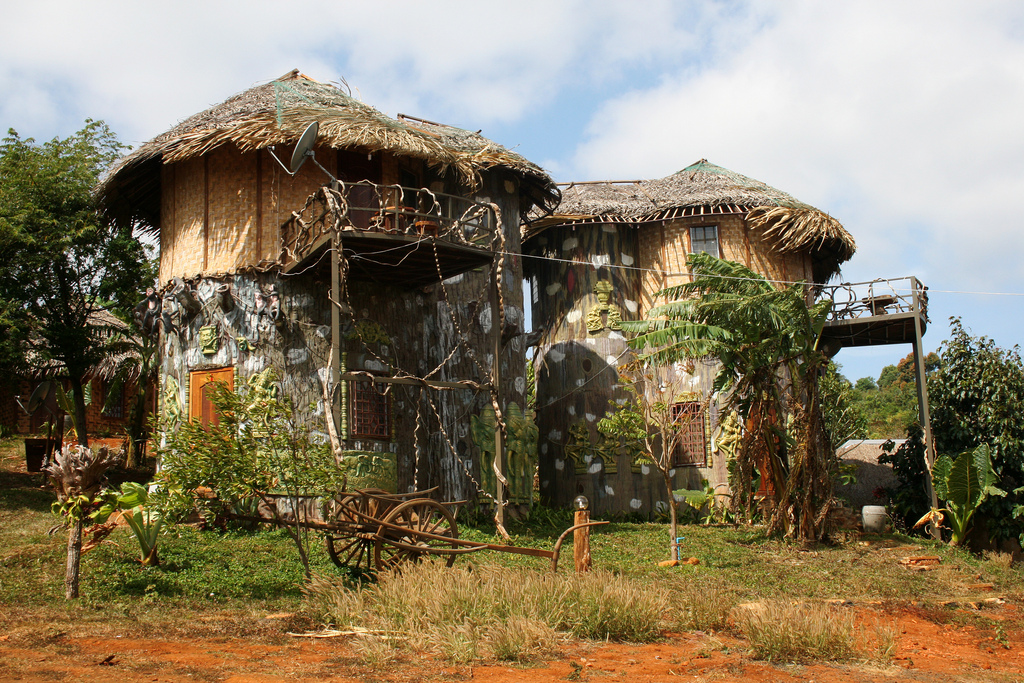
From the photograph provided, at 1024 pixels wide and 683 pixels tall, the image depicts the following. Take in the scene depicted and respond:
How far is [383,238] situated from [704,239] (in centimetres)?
914

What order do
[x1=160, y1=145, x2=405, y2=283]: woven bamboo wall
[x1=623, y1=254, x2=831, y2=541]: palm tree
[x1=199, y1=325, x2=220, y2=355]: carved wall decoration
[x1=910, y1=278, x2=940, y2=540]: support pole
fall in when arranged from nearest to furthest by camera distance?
[x1=623, y1=254, x2=831, y2=541]: palm tree → [x1=199, y1=325, x2=220, y2=355]: carved wall decoration → [x1=160, y1=145, x2=405, y2=283]: woven bamboo wall → [x1=910, y1=278, x2=940, y2=540]: support pole

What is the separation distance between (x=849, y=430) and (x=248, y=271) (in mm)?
13254

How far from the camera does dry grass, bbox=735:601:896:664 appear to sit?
8.66 metres

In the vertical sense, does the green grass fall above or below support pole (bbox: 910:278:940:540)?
below

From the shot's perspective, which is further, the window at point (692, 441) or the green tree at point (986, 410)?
the window at point (692, 441)

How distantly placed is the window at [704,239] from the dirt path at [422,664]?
478 inches

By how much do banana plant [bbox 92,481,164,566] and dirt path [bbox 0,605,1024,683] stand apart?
268 centimetres

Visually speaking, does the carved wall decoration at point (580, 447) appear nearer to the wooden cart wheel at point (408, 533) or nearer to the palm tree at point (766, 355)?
the palm tree at point (766, 355)

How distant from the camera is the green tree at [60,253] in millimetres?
17875

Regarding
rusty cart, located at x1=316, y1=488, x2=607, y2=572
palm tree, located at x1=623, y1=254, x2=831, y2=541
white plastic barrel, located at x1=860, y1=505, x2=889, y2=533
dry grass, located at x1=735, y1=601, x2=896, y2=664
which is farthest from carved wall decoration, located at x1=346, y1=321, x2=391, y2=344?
white plastic barrel, located at x1=860, y1=505, x2=889, y2=533

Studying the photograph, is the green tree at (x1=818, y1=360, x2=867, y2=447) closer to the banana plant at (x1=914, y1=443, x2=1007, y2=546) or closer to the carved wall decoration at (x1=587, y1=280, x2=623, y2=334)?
the banana plant at (x1=914, y1=443, x2=1007, y2=546)

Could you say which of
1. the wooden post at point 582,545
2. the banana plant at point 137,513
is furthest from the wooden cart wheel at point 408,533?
the banana plant at point 137,513

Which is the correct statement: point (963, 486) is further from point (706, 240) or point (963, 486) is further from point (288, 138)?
point (288, 138)

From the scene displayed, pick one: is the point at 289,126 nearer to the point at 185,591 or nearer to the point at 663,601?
the point at 185,591
